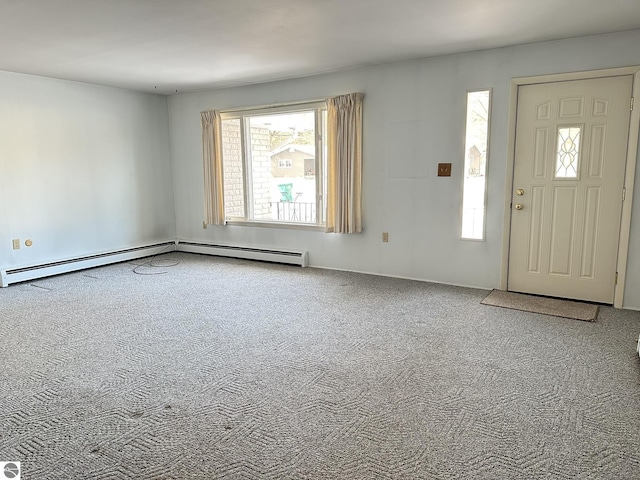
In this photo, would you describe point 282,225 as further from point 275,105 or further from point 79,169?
point 79,169

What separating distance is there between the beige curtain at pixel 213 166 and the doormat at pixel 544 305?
3.85 metres

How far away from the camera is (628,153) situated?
3.71 m

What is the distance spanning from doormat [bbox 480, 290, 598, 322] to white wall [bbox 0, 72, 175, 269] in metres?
4.88

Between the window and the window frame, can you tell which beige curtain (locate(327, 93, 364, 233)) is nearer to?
the window frame

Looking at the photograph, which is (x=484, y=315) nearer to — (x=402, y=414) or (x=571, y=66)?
(x=402, y=414)

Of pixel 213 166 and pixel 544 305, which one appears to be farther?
pixel 213 166

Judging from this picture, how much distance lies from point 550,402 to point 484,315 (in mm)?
1427

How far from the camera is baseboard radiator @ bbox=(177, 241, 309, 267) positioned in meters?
5.70

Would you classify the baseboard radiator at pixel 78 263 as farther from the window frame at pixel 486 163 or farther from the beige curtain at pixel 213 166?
the window frame at pixel 486 163

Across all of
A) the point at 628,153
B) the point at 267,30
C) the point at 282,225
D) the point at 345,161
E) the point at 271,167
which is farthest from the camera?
the point at 271,167

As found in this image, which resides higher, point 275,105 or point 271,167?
point 275,105

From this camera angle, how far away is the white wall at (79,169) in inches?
195

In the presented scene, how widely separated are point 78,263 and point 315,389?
4286 mm

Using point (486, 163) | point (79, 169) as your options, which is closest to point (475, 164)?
point (486, 163)
